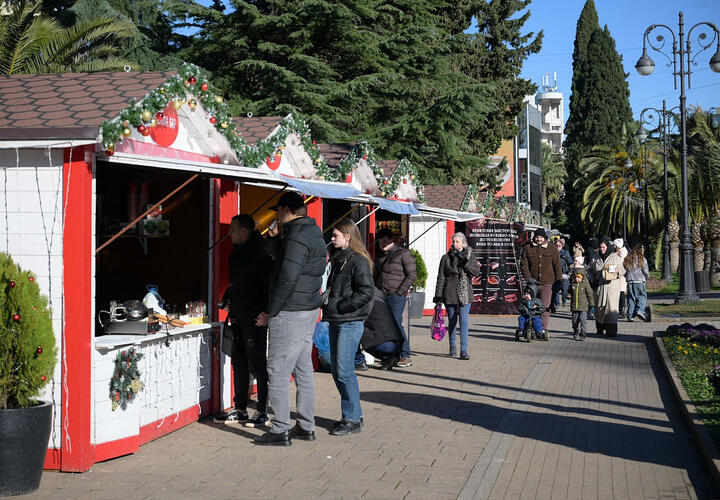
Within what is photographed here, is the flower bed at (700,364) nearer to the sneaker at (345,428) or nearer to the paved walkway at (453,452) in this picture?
the paved walkway at (453,452)

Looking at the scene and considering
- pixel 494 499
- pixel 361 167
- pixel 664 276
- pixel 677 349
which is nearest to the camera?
pixel 494 499

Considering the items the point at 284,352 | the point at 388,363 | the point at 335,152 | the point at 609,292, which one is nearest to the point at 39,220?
the point at 284,352

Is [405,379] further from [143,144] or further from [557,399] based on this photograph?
[143,144]

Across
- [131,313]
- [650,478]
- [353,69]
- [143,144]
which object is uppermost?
[353,69]

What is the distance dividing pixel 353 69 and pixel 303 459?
776 inches

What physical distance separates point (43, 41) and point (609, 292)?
13.7 meters

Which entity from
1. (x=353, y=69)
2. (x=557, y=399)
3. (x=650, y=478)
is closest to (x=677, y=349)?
(x=557, y=399)

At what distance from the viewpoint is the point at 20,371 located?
580 cm

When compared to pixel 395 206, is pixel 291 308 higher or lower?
lower

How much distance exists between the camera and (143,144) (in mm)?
7492

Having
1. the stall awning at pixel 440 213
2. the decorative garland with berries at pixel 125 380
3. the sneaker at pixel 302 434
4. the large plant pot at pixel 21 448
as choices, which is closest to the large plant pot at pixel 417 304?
the stall awning at pixel 440 213

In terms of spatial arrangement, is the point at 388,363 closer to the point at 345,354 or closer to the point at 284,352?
the point at 345,354

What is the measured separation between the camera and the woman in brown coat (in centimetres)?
1330

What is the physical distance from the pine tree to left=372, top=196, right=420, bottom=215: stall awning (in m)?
7.21
